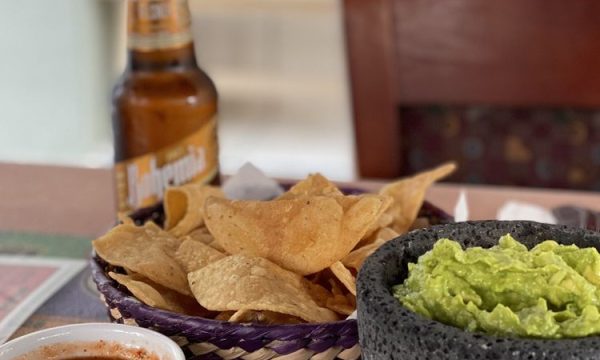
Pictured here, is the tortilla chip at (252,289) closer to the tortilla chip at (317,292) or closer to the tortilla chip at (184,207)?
the tortilla chip at (317,292)

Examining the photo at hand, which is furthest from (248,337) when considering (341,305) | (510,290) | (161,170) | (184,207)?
(161,170)

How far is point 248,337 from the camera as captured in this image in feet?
2.47

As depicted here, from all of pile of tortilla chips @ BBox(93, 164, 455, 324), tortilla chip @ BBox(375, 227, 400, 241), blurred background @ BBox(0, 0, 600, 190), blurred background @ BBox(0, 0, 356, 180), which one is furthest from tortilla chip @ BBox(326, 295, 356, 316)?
blurred background @ BBox(0, 0, 356, 180)

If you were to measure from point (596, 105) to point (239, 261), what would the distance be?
980 mm

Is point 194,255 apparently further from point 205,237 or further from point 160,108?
point 160,108

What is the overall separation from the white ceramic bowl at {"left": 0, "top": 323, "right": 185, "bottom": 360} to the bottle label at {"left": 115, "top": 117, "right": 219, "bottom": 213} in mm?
349

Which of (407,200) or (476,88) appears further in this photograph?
(476,88)

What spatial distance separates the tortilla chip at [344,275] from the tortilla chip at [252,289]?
28 mm

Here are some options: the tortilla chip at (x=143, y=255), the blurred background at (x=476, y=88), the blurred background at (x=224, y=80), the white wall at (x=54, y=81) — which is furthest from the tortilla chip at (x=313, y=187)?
the white wall at (x=54, y=81)

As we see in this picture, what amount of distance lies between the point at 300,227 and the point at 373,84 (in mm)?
879

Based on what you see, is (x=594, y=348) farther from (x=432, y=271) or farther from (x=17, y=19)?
(x=17, y=19)

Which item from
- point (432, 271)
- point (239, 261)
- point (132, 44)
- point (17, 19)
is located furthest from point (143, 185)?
point (17, 19)

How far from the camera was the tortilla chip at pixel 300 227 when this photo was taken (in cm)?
85

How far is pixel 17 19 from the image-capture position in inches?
136
